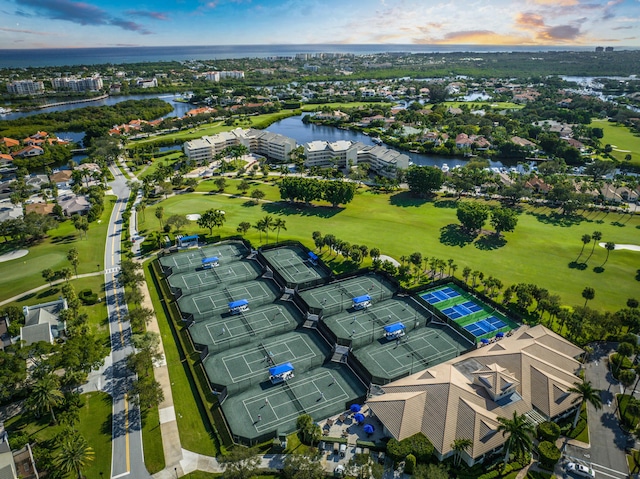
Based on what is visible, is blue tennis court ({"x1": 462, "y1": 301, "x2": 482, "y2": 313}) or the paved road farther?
blue tennis court ({"x1": 462, "y1": 301, "x2": 482, "y2": 313})

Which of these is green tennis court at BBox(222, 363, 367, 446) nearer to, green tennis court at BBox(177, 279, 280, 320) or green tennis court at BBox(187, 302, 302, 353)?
green tennis court at BBox(187, 302, 302, 353)

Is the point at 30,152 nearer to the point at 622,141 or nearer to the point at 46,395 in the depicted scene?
the point at 46,395

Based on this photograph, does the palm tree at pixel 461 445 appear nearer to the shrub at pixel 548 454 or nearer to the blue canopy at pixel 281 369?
the shrub at pixel 548 454

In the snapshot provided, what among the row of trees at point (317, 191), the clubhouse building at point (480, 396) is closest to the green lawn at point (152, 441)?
the clubhouse building at point (480, 396)

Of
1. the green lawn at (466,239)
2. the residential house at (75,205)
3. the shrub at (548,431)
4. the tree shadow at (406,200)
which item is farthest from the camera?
Answer: the tree shadow at (406,200)

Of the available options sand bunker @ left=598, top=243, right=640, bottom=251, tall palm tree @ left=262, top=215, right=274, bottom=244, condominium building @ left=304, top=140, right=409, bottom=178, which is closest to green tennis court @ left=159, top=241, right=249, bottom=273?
tall palm tree @ left=262, top=215, right=274, bottom=244

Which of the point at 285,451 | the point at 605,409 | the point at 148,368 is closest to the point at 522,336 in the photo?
the point at 605,409
